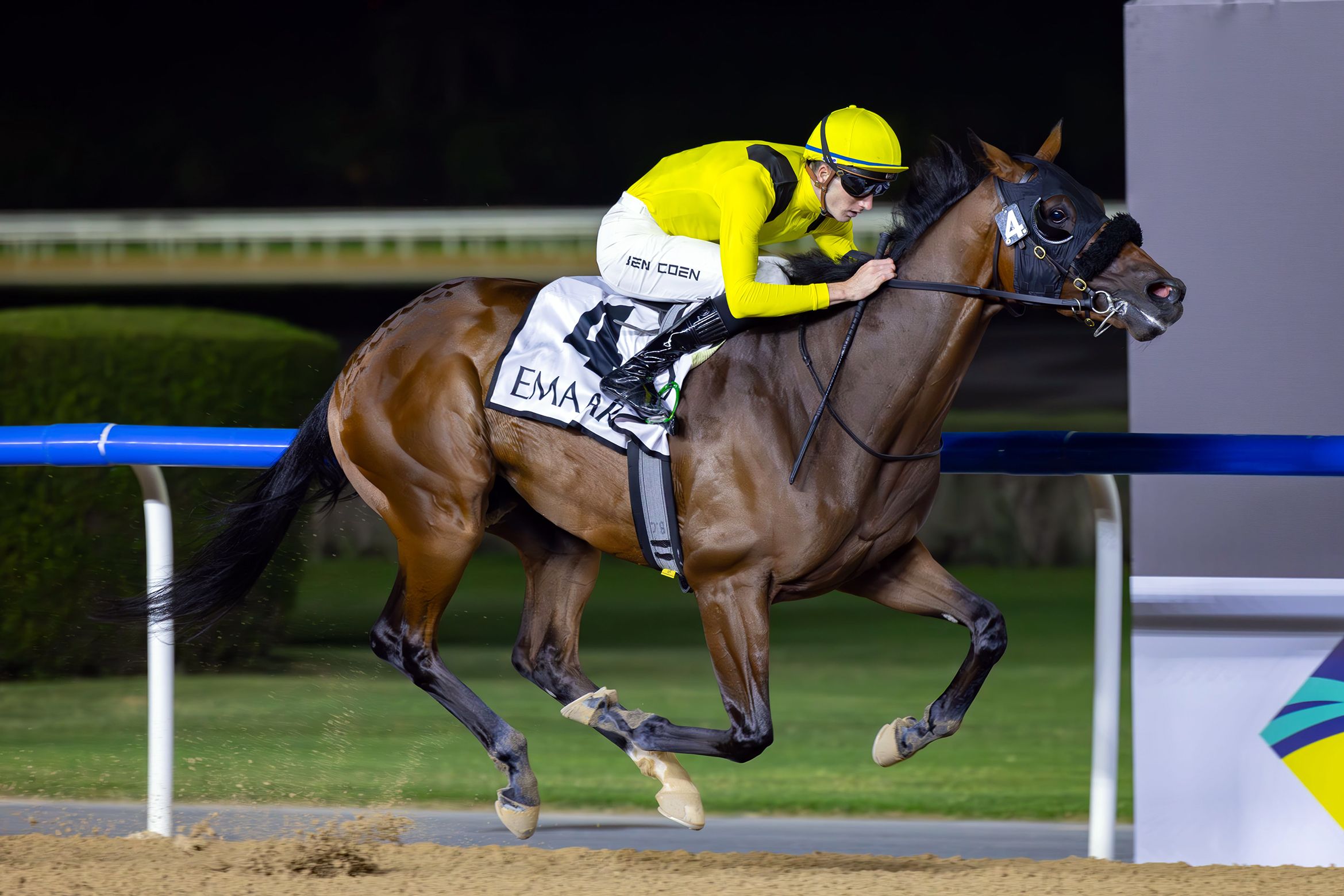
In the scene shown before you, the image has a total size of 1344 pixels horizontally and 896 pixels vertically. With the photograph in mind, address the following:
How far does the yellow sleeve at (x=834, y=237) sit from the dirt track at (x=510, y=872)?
135cm

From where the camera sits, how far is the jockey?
2951 millimetres

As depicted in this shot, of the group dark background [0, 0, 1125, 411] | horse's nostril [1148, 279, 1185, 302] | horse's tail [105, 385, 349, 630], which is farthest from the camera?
dark background [0, 0, 1125, 411]

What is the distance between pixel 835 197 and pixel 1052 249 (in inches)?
19.4

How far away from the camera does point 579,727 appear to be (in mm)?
6109

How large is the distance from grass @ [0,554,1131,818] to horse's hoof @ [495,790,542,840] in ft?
3.87

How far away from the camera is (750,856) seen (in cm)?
341

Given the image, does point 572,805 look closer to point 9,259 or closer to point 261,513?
point 261,513

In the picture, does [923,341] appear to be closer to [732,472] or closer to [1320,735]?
[732,472]

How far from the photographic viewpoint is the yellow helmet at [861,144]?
2975 millimetres

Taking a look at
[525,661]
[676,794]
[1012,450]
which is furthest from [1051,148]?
[525,661]

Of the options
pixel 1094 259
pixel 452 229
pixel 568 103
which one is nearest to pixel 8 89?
pixel 452 229

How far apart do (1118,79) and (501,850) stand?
27.8 feet

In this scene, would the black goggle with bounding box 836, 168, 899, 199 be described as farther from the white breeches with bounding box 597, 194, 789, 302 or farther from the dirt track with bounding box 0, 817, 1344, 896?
the dirt track with bounding box 0, 817, 1344, 896

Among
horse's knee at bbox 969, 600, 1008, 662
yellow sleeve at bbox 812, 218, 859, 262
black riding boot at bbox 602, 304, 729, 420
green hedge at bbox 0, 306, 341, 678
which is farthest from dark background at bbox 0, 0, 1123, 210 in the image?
horse's knee at bbox 969, 600, 1008, 662
